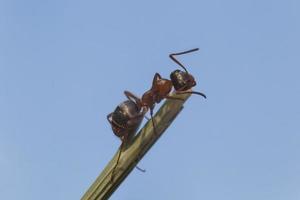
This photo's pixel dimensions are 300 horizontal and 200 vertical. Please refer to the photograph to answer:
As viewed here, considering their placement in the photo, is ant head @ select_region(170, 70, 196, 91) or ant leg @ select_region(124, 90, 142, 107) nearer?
ant head @ select_region(170, 70, 196, 91)

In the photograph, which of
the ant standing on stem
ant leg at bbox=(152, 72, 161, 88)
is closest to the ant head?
the ant standing on stem

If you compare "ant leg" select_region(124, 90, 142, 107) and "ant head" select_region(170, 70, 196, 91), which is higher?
"ant head" select_region(170, 70, 196, 91)

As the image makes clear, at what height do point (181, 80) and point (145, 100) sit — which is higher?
point (181, 80)

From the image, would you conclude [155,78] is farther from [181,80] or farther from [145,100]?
[181,80]

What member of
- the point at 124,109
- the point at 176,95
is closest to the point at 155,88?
the point at 124,109

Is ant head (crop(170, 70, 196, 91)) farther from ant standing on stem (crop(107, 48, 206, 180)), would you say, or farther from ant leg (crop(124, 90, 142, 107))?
ant leg (crop(124, 90, 142, 107))

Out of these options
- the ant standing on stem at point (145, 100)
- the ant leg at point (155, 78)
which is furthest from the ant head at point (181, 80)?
the ant leg at point (155, 78)

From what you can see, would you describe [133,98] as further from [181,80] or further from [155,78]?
[181,80]

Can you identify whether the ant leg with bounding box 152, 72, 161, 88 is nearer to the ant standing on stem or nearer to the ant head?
the ant standing on stem

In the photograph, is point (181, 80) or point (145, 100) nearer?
point (181, 80)

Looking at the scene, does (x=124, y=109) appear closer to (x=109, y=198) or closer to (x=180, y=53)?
(x=180, y=53)

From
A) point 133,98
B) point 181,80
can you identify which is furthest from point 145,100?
point 181,80

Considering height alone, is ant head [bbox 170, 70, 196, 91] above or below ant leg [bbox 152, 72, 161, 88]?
above

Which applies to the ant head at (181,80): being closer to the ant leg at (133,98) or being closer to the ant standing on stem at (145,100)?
the ant standing on stem at (145,100)
